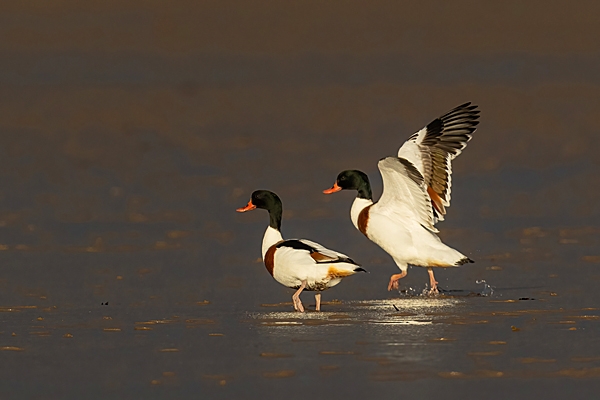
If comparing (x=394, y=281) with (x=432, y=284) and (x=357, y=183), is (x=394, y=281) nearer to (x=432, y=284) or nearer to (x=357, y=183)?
(x=432, y=284)

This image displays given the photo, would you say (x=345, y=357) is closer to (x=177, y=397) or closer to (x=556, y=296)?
(x=177, y=397)

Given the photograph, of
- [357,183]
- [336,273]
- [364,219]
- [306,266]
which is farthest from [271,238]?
[357,183]

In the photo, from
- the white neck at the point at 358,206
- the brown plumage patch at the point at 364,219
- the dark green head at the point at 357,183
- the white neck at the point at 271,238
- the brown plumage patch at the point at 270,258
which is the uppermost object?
the dark green head at the point at 357,183

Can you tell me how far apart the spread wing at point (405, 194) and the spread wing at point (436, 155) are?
330 millimetres

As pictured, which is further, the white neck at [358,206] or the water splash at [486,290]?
the white neck at [358,206]

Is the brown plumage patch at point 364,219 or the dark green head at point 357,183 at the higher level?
the dark green head at point 357,183

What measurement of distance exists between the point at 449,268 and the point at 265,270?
5.28ft

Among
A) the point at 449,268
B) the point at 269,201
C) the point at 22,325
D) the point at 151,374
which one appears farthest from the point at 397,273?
the point at 151,374

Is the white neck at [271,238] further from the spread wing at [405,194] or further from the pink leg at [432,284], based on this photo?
the pink leg at [432,284]

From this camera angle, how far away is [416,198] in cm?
1083

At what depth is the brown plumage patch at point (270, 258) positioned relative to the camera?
958 cm

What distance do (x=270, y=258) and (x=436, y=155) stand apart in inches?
90.3

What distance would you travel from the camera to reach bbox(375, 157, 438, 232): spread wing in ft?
34.2

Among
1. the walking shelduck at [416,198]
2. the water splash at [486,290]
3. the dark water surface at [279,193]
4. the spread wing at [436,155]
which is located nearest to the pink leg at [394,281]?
the walking shelduck at [416,198]
